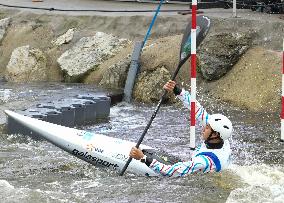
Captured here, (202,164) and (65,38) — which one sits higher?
(65,38)

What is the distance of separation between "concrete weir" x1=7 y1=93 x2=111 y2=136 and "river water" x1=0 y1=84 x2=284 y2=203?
0.50 feet

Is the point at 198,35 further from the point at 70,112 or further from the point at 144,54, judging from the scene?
the point at 144,54

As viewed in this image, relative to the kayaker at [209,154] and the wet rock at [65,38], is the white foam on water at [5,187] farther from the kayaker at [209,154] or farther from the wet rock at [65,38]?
the wet rock at [65,38]

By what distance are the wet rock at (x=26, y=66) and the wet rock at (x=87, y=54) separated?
0.51m

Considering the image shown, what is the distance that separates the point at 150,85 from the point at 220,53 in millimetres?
1372

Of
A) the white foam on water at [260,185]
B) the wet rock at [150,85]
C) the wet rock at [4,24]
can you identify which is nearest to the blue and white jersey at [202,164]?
the white foam on water at [260,185]

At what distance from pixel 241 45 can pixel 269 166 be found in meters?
4.89

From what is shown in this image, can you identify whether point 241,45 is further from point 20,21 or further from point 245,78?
point 20,21

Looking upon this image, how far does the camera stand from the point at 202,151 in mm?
6855

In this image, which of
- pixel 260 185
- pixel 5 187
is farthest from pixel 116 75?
pixel 260 185

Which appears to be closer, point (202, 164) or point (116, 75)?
point (202, 164)

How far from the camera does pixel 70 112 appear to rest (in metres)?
10.5

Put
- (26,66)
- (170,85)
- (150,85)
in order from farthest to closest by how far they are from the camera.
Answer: (26,66), (150,85), (170,85)

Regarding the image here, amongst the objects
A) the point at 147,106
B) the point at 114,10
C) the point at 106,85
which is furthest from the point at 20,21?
the point at 147,106
